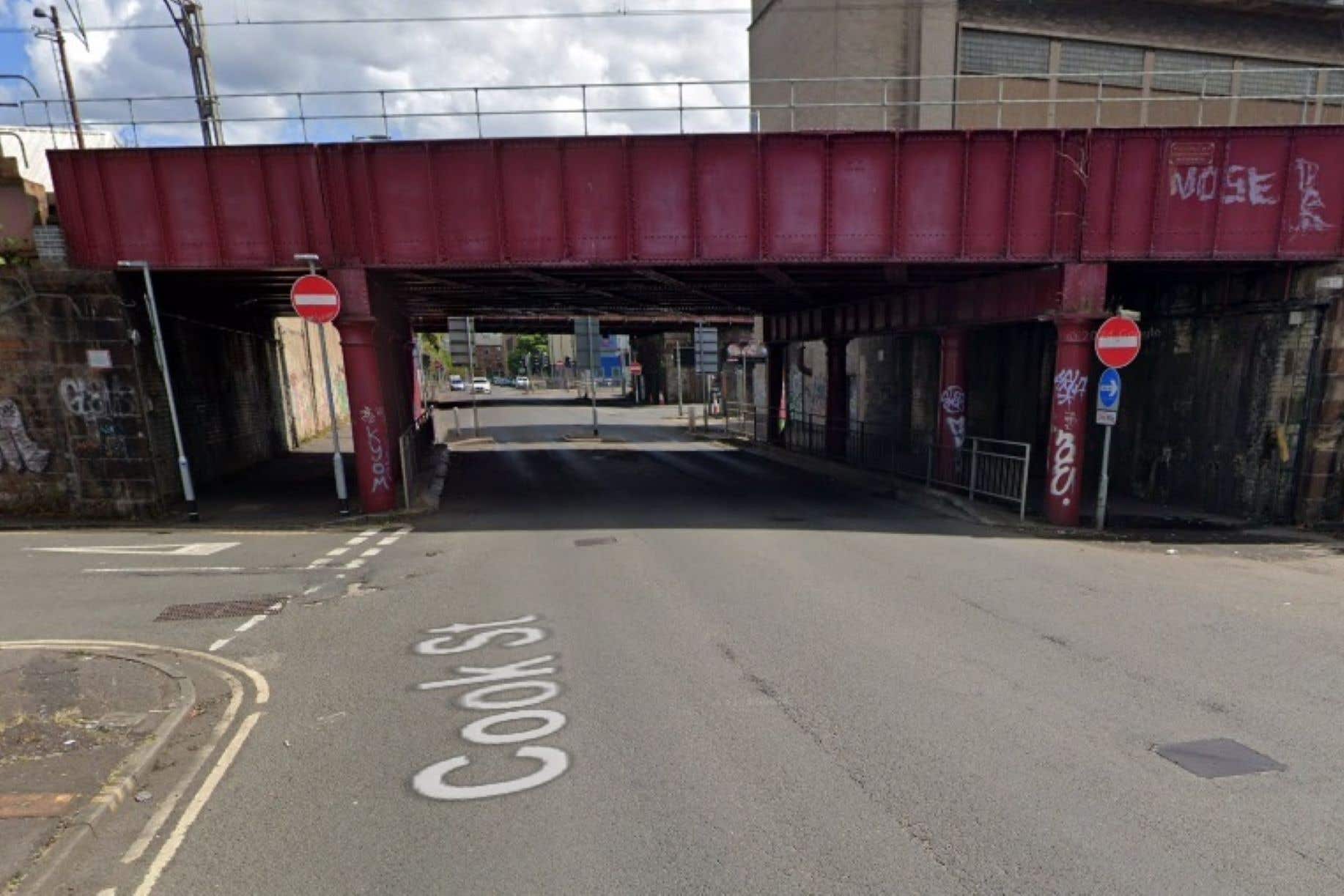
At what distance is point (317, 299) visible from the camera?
11.9 metres

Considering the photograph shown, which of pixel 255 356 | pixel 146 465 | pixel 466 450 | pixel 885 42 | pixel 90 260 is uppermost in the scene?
pixel 885 42

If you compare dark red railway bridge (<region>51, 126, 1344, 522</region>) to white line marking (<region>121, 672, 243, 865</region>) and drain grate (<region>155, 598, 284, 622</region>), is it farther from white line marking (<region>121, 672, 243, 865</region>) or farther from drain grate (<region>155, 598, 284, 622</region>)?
white line marking (<region>121, 672, 243, 865</region>)

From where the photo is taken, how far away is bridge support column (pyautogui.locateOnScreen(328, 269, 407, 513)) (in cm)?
1246

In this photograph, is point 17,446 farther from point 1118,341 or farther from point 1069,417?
point 1118,341

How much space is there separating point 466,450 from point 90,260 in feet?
47.5

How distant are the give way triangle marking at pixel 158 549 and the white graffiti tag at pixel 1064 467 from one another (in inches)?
543

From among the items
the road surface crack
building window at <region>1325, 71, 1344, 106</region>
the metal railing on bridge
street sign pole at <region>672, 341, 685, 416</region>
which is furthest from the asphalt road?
street sign pole at <region>672, 341, 685, 416</region>

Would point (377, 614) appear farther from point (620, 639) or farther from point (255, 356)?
point (255, 356)

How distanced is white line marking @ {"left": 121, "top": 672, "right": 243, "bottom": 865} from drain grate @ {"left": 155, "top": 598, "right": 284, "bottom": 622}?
193 centimetres

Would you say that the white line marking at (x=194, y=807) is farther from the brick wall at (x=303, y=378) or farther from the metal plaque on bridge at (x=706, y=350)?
the metal plaque on bridge at (x=706, y=350)

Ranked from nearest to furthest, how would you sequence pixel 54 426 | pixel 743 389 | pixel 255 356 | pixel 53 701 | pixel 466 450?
pixel 53 701 < pixel 54 426 < pixel 255 356 < pixel 466 450 < pixel 743 389

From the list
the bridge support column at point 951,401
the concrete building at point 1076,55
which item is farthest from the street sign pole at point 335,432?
the concrete building at point 1076,55

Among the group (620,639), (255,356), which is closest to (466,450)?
(255,356)

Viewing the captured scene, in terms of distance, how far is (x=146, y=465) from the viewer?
1270 cm
